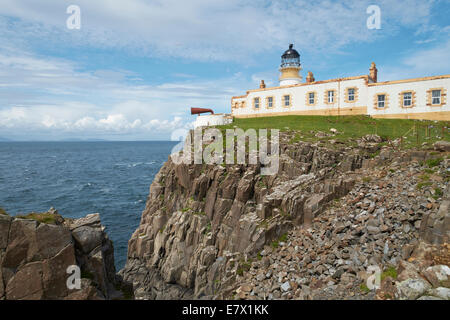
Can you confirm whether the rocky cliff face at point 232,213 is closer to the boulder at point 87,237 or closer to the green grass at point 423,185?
the green grass at point 423,185

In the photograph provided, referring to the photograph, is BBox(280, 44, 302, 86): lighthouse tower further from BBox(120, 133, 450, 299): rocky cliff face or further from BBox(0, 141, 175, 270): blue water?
BBox(0, 141, 175, 270): blue water

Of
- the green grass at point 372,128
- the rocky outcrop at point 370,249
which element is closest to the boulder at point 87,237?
the rocky outcrop at point 370,249

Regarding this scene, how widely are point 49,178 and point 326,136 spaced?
78.0 meters

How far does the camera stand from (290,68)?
46375mm

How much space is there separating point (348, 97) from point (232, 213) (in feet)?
83.6

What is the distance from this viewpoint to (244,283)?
16203 millimetres

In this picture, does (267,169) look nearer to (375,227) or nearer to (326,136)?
(326,136)

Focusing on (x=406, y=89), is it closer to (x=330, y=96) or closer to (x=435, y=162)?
(x=330, y=96)

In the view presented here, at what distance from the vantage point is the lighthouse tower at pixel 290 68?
4622 centimetres

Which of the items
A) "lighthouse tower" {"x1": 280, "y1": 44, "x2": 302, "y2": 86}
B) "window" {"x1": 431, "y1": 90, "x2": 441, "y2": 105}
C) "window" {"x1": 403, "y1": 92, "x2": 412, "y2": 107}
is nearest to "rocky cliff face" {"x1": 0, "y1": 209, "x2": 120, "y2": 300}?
"window" {"x1": 403, "y1": 92, "x2": 412, "y2": 107}

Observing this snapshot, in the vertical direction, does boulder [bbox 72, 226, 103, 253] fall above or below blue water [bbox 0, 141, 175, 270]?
above

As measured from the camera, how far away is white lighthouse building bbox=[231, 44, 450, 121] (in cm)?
3136
